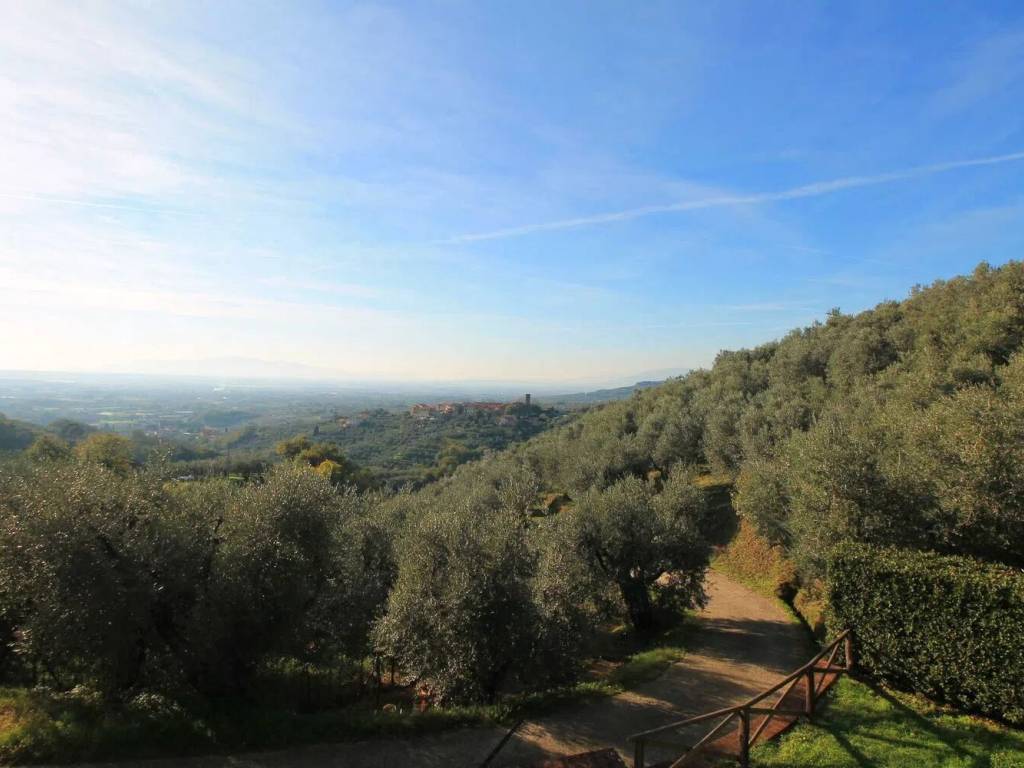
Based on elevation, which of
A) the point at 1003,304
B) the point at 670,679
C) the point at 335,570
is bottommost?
the point at 670,679

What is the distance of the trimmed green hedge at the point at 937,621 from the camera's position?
10.2 metres

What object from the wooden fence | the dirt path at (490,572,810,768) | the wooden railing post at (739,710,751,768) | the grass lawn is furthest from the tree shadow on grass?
the wooden railing post at (739,710,751,768)

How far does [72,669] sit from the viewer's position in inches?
475

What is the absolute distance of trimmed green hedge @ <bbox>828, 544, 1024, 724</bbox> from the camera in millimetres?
10227

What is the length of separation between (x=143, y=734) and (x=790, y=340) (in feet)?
232

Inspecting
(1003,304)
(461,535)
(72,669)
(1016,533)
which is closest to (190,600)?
(72,669)

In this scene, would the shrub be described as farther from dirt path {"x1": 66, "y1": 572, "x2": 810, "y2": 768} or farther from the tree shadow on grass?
the tree shadow on grass

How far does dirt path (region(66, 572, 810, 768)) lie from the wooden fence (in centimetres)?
113

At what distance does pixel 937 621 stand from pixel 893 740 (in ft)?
9.74

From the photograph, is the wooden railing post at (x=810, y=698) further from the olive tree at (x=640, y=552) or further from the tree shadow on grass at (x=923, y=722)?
the olive tree at (x=640, y=552)

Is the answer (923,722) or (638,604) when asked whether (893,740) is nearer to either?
(923,722)

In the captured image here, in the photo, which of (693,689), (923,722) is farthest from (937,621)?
(693,689)

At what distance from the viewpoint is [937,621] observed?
37.1 feet

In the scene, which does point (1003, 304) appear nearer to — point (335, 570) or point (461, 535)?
point (461, 535)
